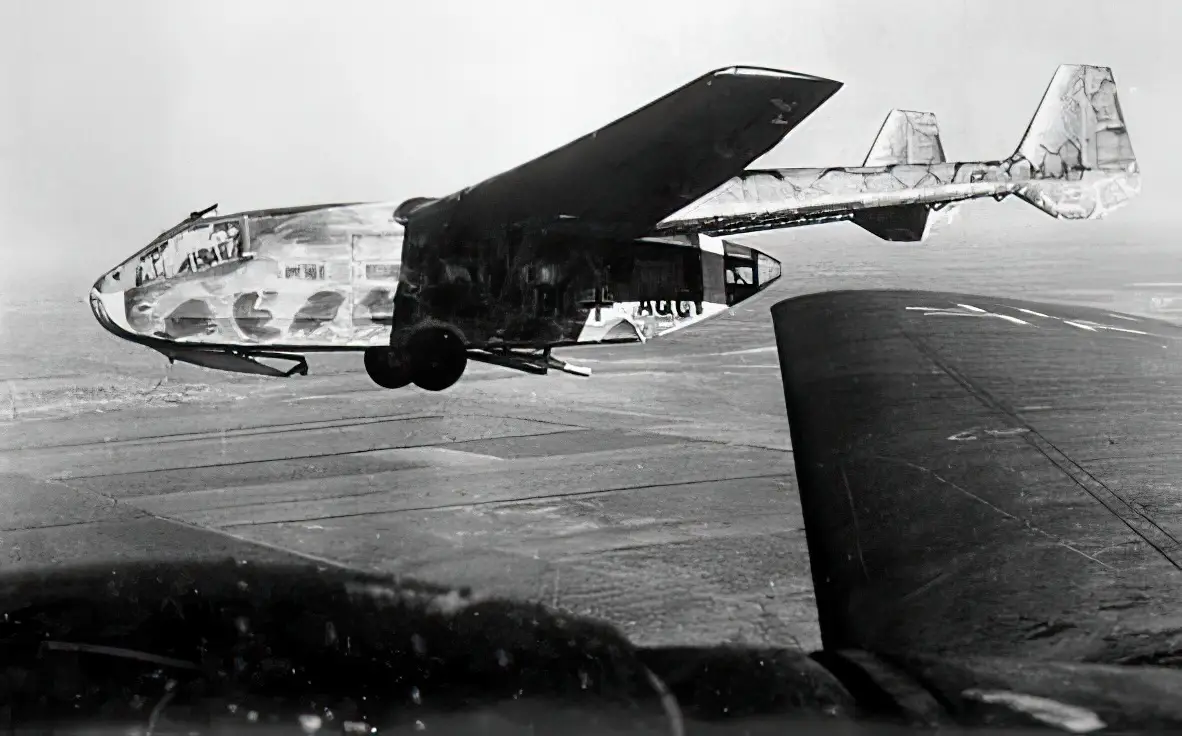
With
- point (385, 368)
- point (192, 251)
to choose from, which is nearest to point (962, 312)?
point (385, 368)

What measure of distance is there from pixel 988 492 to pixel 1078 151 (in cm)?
181

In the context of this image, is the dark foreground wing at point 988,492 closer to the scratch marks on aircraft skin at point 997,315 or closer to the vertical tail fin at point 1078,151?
the scratch marks on aircraft skin at point 997,315

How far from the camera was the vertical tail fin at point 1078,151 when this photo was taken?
2.93 meters

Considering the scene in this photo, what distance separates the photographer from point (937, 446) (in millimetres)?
1867

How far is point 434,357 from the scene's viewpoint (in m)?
2.88

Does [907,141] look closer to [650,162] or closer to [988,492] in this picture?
[650,162]

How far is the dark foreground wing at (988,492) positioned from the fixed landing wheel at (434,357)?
1011mm

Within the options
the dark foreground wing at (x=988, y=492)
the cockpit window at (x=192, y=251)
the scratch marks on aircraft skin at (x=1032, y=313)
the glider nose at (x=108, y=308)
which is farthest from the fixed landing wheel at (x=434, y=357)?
the scratch marks on aircraft skin at (x=1032, y=313)

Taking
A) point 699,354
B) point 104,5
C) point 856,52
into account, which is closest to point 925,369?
point 699,354

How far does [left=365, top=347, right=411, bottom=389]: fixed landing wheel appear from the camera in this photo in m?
2.86

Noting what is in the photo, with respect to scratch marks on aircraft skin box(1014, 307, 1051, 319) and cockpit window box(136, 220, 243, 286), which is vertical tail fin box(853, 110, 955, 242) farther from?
cockpit window box(136, 220, 243, 286)

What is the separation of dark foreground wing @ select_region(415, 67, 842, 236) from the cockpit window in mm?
568

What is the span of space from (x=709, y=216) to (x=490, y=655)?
1.42 metres

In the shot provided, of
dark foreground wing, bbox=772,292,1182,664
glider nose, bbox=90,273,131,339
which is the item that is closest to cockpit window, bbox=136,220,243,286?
glider nose, bbox=90,273,131,339
